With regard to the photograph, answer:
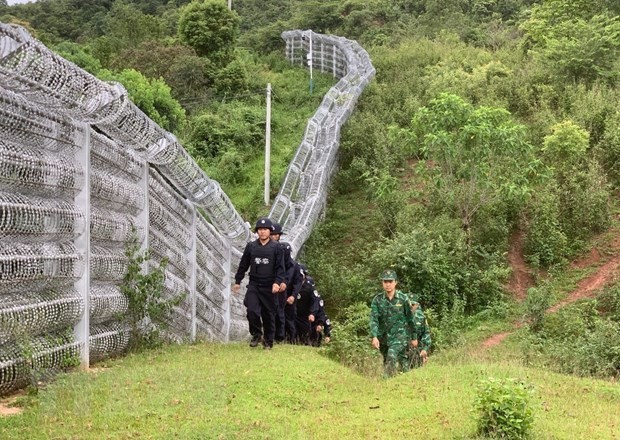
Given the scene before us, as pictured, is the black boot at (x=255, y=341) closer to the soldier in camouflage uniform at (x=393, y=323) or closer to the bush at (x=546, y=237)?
the soldier in camouflage uniform at (x=393, y=323)

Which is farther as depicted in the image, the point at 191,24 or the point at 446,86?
the point at 191,24

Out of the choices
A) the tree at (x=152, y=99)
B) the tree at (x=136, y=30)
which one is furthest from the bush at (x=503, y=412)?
the tree at (x=136, y=30)

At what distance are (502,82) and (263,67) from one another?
17.6 m

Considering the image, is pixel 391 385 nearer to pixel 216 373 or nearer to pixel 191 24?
pixel 216 373

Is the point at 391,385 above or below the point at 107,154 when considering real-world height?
below

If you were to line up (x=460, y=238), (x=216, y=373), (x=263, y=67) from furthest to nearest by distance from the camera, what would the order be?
(x=263, y=67), (x=460, y=238), (x=216, y=373)

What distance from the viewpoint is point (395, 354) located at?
→ 8.00 m

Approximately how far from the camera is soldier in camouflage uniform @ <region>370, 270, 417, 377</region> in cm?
802

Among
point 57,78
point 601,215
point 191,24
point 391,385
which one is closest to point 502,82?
point 601,215

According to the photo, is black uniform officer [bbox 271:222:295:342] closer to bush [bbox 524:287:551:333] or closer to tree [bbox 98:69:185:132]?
bush [bbox 524:287:551:333]

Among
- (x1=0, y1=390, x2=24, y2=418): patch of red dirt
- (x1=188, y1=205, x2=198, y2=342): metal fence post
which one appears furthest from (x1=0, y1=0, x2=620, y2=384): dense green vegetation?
(x1=0, y1=390, x2=24, y2=418): patch of red dirt

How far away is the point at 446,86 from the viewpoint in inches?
1014

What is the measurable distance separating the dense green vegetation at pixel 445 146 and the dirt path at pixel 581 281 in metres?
0.25

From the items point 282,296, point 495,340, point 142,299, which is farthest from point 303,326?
point 142,299
